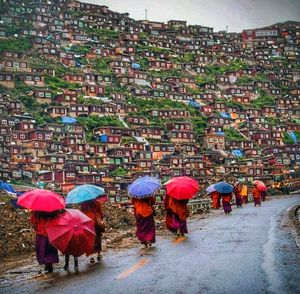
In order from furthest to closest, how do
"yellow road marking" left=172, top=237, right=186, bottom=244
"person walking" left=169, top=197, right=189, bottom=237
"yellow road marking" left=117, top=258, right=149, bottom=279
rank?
"person walking" left=169, top=197, right=189, bottom=237, "yellow road marking" left=172, top=237, right=186, bottom=244, "yellow road marking" left=117, top=258, right=149, bottom=279

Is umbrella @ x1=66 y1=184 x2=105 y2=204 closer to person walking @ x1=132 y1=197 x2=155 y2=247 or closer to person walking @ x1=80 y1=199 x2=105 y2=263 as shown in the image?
person walking @ x1=80 y1=199 x2=105 y2=263

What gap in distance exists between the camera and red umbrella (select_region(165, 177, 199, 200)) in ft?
43.3

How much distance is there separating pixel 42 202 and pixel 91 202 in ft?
5.36

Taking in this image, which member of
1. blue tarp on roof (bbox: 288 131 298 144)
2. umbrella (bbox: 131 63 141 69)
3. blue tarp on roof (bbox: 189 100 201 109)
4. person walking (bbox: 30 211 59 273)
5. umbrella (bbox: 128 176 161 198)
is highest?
umbrella (bbox: 131 63 141 69)

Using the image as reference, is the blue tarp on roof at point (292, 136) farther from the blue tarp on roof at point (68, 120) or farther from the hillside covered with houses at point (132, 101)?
the blue tarp on roof at point (68, 120)

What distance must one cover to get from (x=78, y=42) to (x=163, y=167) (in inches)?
2195

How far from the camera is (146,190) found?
1148cm

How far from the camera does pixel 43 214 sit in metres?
8.73

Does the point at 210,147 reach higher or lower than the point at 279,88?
lower

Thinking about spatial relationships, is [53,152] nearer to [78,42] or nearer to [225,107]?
[225,107]

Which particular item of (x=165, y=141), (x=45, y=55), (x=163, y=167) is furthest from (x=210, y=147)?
(x=45, y=55)

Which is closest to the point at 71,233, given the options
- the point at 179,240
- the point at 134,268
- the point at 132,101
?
→ the point at 134,268

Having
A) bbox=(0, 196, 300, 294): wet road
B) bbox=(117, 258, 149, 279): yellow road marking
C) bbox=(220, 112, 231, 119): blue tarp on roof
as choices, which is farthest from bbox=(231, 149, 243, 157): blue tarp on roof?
bbox=(117, 258, 149, 279): yellow road marking

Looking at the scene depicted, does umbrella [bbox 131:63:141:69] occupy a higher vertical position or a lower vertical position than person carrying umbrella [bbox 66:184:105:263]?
higher
